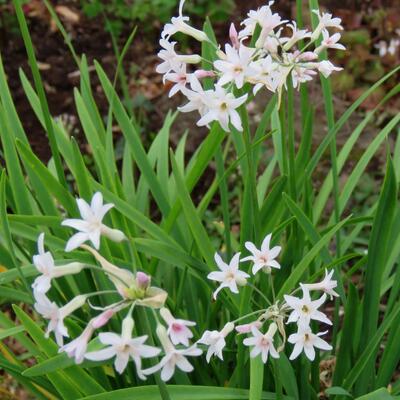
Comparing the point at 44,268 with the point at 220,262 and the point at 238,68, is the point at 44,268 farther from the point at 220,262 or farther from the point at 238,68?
the point at 238,68

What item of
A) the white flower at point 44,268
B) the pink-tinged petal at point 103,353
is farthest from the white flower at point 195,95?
the pink-tinged petal at point 103,353

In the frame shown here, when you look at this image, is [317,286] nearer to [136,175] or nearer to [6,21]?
[136,175]

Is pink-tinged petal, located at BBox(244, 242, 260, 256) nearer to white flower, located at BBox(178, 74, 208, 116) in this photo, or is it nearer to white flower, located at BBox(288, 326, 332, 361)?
white flower, located at BBox(288, 326, 332, 361)

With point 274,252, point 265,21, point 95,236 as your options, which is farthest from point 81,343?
point 265,21

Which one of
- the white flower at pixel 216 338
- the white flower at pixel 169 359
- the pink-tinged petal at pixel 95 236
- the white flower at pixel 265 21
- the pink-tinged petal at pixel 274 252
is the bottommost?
the white flower at pixel 216 338

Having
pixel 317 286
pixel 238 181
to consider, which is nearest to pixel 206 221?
pixel 238 181

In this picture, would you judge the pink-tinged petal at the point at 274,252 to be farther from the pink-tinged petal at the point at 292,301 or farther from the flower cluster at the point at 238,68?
the flower cluster at the point at 238,68

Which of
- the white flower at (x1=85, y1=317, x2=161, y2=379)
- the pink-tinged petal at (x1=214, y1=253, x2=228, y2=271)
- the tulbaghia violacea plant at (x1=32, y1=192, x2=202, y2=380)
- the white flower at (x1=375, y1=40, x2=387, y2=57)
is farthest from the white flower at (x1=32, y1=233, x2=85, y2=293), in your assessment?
the white flower at (x1=375, y1=40, x2=387, y2=57)

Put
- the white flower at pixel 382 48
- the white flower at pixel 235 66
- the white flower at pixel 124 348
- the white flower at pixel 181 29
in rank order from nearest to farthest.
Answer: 1. the white flower at pixel 124 348
2. the white flower at pixel 235 66
3. the white flower at pixel 181 29
4. the white flower at pixel 382 48
